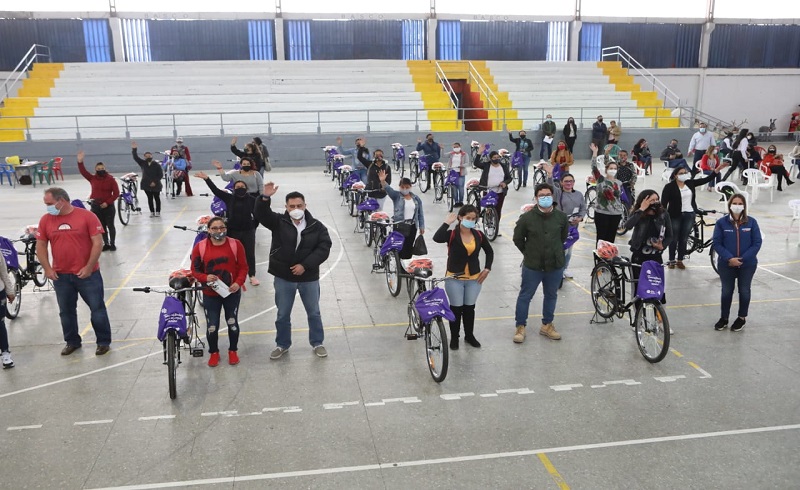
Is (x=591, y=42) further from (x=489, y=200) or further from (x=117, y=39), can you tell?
(x=489, y=200)

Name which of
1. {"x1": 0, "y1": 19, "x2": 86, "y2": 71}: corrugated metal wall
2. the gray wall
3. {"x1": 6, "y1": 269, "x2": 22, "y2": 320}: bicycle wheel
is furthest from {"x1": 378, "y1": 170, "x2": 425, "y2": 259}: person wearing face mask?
{"x1": 0, "y1": 19, "x2": 86, "y2": 71}: corrugated metal wall

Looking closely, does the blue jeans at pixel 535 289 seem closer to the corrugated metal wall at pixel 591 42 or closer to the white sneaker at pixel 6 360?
the white sneaker at pixel 6 360

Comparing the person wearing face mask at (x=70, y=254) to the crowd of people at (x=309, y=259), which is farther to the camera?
the person wearing face mask at (x=70, y=254)

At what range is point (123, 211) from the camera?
548 inches

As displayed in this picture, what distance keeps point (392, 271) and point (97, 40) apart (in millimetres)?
26467

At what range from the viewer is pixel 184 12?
1174 inches

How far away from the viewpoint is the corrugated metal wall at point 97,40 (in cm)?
2931

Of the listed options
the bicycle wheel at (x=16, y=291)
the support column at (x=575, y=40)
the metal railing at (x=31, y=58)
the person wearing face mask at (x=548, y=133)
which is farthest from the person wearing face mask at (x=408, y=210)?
the support column at (x=575, y=40)

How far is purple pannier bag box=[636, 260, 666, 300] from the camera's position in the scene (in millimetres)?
6496

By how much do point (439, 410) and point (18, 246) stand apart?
9.93 meters

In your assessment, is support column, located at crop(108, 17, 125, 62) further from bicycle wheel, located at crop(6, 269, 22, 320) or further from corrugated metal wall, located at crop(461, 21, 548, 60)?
bicycle wheel, located at crop(6, 269, 22, 320)

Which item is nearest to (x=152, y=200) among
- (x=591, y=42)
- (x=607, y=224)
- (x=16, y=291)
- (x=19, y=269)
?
(x=19, y=269)

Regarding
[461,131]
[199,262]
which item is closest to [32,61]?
[461,131]

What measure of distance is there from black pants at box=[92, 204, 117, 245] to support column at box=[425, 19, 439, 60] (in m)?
22.9
